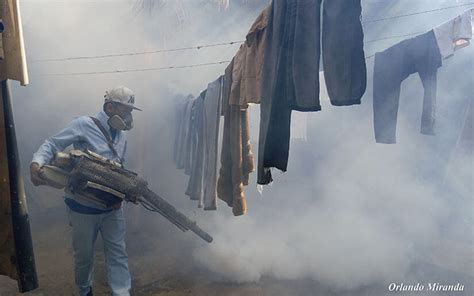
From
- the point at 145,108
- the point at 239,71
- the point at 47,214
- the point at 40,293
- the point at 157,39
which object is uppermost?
the point at 157,39

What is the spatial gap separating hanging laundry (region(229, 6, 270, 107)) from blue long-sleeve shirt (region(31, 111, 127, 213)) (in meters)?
1.65

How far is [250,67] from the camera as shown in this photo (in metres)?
2.98

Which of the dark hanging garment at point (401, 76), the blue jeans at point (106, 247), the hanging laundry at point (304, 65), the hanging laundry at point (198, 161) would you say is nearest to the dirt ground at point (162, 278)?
the blue jeans at point (106, 247)

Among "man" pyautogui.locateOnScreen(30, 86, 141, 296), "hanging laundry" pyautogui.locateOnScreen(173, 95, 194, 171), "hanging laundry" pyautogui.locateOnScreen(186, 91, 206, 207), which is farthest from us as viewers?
"hanging laundry" pyautogui.locateOnScreen(173, 95, 194, 171)

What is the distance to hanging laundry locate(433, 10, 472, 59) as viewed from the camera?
342 centimetres

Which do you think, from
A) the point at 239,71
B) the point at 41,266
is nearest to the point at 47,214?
the point at 41,266

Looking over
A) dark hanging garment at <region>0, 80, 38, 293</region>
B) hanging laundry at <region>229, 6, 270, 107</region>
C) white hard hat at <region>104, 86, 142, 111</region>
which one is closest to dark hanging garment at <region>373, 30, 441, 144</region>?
hanging laundry at <region>229, 6, 270, 107</region>

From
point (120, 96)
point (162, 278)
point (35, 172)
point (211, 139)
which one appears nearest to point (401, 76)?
point (211, 139)

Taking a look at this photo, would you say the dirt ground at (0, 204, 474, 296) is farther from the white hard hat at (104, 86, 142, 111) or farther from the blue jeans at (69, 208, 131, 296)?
the white hard hat at (104, 86, 142, 111)

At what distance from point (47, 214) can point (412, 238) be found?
9.00m

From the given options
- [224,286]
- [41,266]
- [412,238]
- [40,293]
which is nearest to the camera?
[40,293]

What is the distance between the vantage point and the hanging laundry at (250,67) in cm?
273

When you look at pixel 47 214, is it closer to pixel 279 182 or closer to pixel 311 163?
pixel 279 182

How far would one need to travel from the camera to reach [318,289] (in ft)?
16.3
